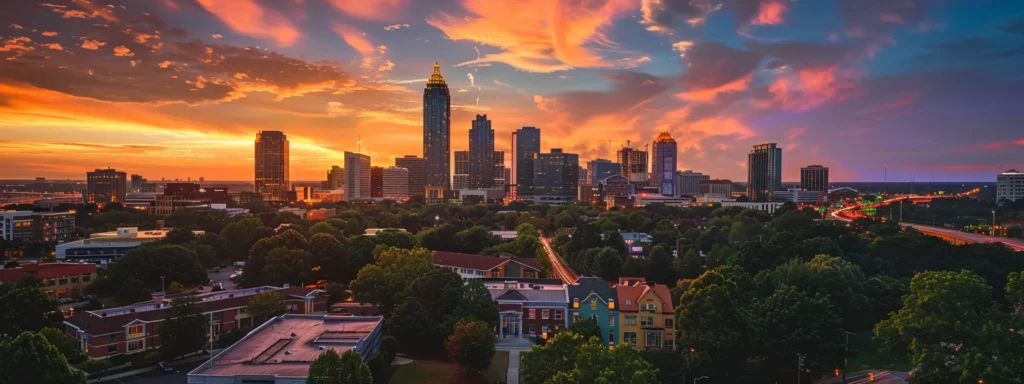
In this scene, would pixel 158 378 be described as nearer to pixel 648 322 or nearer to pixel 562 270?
pixel 648 322

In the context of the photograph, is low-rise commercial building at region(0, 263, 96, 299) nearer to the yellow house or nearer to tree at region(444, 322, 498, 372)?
tree at region(444, 322, 498, 372)

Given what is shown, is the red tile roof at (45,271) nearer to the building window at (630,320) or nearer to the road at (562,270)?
the road at (562,270)

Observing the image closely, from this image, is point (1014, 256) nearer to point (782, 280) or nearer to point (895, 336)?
point (782, 280)

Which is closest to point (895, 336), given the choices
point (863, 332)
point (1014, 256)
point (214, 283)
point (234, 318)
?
point (863, 332)

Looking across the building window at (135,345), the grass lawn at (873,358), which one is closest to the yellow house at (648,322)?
the grass lawn at (873,358)

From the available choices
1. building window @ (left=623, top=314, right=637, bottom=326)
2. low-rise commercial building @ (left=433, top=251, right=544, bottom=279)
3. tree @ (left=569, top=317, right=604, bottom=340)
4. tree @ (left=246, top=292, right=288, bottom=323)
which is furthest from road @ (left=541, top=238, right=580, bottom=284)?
tree @ (left=246, top=292, right=288, bottom=323)
